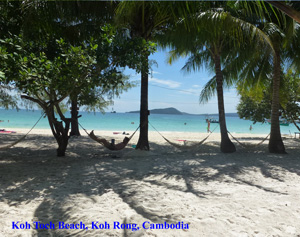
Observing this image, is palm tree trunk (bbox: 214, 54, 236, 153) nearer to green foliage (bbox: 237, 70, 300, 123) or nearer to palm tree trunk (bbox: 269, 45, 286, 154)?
palm tree trunk (bbox: 269, 45, 286, 154)

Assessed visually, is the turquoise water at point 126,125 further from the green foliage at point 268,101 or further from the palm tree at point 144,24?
the palm tree at point 144,24

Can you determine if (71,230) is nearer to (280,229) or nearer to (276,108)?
(280,229)

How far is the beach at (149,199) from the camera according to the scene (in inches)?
94.4

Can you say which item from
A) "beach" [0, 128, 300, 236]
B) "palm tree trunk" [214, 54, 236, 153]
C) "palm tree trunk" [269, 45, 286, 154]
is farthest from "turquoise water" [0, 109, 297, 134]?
"beach" [0, 128, 300, 236]

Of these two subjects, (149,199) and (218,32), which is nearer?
(149,199)

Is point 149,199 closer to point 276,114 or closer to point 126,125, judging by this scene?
point 276,114

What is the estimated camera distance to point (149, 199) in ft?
10.6

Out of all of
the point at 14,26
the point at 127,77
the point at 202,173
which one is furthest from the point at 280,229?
the point at 127,77

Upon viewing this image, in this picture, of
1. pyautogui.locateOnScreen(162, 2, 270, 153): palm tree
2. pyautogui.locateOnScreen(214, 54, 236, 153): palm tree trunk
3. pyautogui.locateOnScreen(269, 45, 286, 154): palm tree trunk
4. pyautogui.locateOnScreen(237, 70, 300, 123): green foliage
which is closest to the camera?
pyautogui.locateOnScreen(162, 2, 270, 153): palm tree

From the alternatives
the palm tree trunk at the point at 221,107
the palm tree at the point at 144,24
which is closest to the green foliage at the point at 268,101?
the palm tree trunk at the point at 221,107

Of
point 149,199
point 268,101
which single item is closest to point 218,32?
point 149,199

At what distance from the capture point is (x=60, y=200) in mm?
3119

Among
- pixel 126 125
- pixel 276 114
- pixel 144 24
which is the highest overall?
pixel 144 24

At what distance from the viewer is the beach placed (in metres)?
2.40
